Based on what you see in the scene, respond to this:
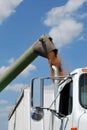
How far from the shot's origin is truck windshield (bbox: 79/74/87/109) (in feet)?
19.5

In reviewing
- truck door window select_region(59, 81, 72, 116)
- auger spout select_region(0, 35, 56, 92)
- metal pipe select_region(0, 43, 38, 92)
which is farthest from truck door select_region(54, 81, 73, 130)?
metal pipe select_region(0, 43, 38, 92)

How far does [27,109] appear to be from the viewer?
8.98 meters

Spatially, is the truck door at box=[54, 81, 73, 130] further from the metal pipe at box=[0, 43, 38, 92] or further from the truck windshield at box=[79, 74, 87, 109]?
the metal pipe at box=[0, 43, 38, 92]

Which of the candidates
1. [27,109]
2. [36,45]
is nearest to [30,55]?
[36,45]

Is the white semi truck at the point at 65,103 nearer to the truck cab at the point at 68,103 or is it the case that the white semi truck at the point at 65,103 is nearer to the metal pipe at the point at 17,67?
the truck cab at the point at 68,103

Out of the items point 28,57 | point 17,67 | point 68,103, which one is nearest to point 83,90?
point 68,103

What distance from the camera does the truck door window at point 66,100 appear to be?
6.39 m

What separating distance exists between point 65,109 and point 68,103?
116 mm

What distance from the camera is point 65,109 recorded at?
21.5ft

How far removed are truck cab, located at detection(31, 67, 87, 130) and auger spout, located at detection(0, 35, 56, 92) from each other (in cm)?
283

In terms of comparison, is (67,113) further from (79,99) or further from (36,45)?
(36,45)

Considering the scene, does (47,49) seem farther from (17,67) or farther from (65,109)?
(65,109)

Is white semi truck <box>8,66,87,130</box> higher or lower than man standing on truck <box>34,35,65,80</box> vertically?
lower

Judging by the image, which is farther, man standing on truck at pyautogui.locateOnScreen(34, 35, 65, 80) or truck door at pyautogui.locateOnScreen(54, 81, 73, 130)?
man standing on truck at pyautogui.locateOnScreen(34, 35, 65, 80)
